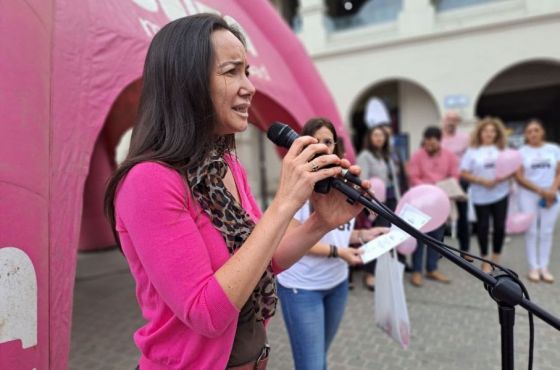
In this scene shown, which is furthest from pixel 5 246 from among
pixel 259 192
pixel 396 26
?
pixel 259 192

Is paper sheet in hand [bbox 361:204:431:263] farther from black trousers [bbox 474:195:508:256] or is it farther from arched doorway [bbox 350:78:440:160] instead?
arched doorway [bbox 350:78:440:160]

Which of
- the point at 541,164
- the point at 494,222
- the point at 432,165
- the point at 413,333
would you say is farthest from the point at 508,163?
the point at 413,333

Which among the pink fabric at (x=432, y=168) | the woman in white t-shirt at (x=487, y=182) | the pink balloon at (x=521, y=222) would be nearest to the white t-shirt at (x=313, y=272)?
the pink fabric at (x=432, y=168)

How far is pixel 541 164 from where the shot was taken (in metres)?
5.09

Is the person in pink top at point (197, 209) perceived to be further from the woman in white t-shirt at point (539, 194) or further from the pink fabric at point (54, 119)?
the woman in white t-shirt at point (539, 194)

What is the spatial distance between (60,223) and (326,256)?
1397 mm

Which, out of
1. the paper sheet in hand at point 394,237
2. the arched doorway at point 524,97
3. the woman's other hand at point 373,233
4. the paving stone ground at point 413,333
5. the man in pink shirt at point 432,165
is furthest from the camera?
the arched doorway at point 524,97

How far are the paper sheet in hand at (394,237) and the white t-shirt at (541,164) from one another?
389 cm

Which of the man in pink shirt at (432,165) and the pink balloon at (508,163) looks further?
the man in pink shirt at (432,165)

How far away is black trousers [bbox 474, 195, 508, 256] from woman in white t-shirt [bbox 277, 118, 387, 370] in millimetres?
3437

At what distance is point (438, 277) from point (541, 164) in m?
1.91

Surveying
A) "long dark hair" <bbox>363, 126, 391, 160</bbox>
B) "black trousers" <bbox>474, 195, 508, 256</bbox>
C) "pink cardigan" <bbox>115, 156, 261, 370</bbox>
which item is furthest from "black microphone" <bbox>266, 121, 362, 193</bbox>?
"black trousers" <bbox>474, 195, 508, 256</bbox>

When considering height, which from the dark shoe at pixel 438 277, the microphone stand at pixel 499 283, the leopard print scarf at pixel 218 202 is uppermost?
the leopard print scarf at pixel 218 202

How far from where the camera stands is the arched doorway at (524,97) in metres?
12.2
